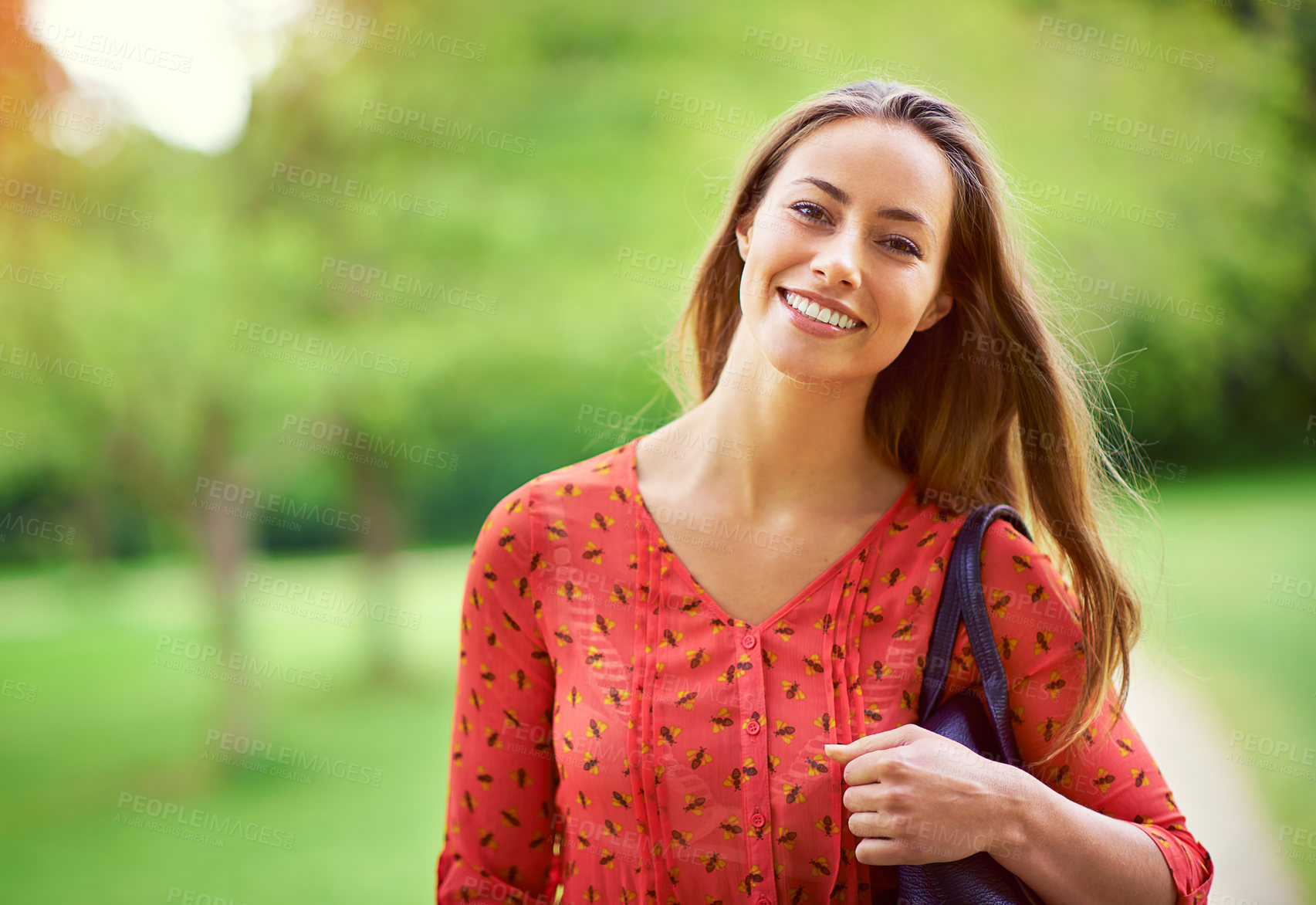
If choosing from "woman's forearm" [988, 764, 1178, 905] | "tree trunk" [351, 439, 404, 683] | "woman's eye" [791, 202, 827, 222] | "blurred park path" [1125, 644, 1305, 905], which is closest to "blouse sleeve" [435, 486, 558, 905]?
"woman's eye" [791, 202, 827, 222]

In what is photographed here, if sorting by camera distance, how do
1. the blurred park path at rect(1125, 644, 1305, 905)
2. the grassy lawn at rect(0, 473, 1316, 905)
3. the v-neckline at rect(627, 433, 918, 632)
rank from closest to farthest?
the v-neckline at rect(627, 433, 918, 632)
the blurred park path at rect(1125, 644, 1305, 905)
the grassy lawn at rect(0, 473, 1316, 905)

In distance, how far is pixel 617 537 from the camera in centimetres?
164

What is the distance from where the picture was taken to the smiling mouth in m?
1.46

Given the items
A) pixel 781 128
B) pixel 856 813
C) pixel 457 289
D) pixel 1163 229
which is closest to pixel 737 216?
pixel 781 128

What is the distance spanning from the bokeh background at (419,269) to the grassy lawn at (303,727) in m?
0.03

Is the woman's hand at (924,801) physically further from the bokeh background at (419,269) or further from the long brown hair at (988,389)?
the bokeh background at (419,269)

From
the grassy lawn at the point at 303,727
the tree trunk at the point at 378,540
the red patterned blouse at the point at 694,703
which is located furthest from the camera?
the tree trunk at the point at 378,540

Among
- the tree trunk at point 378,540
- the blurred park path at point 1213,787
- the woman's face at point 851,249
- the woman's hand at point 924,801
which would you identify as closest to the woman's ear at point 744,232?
the woman's face at point 851,249

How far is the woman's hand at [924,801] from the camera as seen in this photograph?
1.34 meters

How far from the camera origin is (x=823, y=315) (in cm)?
146

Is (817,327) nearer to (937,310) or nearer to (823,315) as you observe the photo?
(823,315)

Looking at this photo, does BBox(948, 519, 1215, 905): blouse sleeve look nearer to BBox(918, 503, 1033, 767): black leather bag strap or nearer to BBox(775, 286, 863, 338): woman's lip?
BBox(918, 503, 1033, 767): black leather bag strap

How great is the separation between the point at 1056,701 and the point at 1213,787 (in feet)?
14.3

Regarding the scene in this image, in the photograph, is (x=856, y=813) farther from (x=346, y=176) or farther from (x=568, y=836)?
(x=346, y=176)
